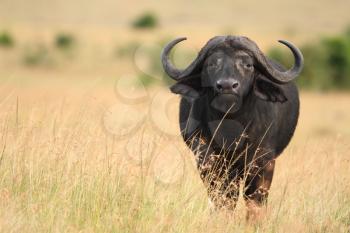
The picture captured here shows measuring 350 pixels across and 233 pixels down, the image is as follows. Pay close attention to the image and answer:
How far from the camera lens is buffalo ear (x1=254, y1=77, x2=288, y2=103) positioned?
6.73 meters

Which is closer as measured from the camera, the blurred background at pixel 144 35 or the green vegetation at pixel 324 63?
the green vegetation at pixel 324 63

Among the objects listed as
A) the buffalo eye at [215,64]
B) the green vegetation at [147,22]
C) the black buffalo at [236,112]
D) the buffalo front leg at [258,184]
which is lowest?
the green vegetation at [147,22]

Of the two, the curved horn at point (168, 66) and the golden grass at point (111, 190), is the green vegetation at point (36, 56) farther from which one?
the curved horn at point (168, 66)

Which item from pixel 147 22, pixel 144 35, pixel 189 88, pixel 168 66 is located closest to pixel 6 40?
pixel 144 35

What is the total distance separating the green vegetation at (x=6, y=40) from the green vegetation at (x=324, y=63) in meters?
14.6

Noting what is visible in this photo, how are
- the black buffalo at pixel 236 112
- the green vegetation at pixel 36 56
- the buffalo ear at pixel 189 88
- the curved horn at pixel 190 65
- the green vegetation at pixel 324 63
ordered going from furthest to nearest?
the green vegetation at pixel 36 56 → the green vegetation at pixel 324 63 → the buffalo ear at pixel 189 88 → the curved horn at pixel 190 65 → the black buffalo at pixel 236 112

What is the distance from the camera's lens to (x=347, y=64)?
1345 inches

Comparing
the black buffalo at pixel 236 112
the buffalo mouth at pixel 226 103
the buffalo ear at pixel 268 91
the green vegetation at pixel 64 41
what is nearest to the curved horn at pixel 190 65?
the black buffalo at pixel 236 112

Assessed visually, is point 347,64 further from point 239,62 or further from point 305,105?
point 239,62

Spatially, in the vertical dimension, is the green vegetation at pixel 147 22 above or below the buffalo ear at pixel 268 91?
below

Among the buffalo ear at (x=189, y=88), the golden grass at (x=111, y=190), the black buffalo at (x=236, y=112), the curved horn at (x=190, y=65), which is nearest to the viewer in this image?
the golden grass at (x=111, y=190)

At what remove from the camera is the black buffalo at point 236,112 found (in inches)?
254

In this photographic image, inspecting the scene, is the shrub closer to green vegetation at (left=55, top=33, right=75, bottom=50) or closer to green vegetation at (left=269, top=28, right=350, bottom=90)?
green vegetation at (left=55, top=33, right=75, bottom=50)

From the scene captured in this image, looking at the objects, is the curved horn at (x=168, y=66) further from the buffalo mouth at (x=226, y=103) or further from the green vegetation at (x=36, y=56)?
the green vegetation at (x=36, y=56)
